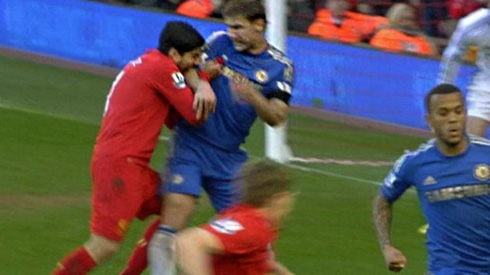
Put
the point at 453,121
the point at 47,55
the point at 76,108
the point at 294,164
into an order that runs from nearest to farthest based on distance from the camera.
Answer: the point at 453,121 < the point at 294,164 < the point at 76,108 < the point at 47,55

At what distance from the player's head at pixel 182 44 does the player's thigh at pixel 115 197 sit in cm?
71

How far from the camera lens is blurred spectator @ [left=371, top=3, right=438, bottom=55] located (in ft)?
58.7

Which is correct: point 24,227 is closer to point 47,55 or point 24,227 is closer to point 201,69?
point 201,69

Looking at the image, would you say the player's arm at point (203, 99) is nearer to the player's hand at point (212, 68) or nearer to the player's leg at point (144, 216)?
the player's hand at point (212, 68)

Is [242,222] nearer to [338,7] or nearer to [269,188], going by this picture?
[269,188]

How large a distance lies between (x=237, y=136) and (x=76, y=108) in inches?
344

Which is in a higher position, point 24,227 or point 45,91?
point 24,227

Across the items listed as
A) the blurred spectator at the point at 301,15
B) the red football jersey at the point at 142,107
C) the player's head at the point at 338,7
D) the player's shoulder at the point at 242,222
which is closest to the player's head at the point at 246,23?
the red football jersey at the point at 142,107

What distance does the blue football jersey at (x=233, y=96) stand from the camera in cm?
853

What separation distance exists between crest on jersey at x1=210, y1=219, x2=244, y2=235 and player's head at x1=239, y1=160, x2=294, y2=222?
0.39 feet

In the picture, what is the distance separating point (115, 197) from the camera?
8.12 m

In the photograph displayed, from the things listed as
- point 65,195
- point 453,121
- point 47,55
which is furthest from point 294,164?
point 47,55

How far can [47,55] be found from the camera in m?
22.4

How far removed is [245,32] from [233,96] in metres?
0.40
